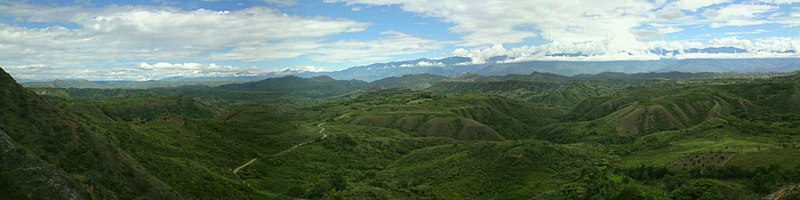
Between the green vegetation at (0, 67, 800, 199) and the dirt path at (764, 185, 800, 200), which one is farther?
the dirt path at (764, 185, 800, 200)

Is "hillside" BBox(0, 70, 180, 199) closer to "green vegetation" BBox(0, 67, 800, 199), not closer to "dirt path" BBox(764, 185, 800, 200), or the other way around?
"green vegetation" BBox(0, 67, 800, 199)

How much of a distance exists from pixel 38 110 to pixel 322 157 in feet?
357

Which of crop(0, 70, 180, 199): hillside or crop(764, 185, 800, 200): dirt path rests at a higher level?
crop(0, 70, 180, 199): hillside

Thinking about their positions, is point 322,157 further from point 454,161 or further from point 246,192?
point 246,192

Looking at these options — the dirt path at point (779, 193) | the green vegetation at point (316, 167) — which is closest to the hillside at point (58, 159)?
the green vegetation at point (316, 167)

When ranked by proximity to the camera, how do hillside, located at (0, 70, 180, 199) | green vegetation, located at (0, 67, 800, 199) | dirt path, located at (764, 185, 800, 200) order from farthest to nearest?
dirt path, located at (764, 185, 800, 200)
green vegetation, located at (0, 67, 800, 199)
hillside, located at (0, 70, 180, 199)

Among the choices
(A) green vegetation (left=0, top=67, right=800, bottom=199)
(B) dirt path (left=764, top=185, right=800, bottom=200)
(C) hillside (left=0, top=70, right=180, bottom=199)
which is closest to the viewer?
(C) hillside (left=0, top=70, right=180, bottom=199)

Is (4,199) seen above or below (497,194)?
above

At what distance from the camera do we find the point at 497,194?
13825 centimetres

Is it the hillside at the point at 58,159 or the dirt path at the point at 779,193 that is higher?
the hillside at the point at 58,159

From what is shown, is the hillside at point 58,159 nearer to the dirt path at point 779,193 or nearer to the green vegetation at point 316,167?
the green vegetation at point 316,167

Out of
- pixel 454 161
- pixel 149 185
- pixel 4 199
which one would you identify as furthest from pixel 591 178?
pixel 4 199

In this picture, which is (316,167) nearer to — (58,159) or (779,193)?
(58,159)

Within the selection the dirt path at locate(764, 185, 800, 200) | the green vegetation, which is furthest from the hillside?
the dirt path at locate(764, 185, 800, 200)
